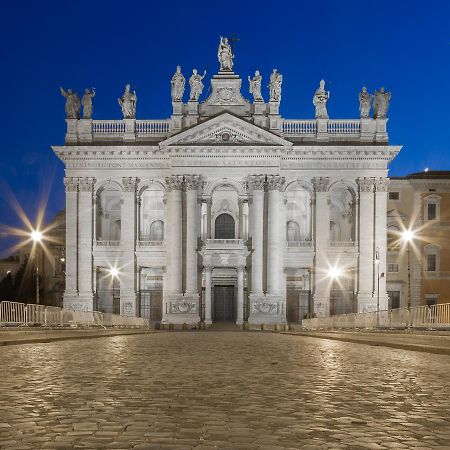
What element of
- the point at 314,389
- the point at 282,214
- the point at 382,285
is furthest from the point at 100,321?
the point at 314,389

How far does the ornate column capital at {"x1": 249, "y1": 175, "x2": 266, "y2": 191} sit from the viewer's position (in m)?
55.9

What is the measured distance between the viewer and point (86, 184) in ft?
190

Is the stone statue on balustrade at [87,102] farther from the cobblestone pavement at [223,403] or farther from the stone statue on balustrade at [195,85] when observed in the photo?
the cobblestone pavement at [223,403]

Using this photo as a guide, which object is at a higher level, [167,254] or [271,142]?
[271,142]

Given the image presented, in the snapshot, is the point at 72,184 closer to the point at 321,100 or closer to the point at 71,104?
the point at 71,104

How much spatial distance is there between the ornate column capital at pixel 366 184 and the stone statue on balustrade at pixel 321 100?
5.93 meters

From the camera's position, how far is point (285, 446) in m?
6.37

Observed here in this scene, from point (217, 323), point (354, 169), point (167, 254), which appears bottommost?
point (217, 323)

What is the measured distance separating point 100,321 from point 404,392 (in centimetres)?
3179

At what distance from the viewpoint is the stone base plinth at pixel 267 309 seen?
181 ft

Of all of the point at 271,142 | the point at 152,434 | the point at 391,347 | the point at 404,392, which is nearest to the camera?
the point at 152,434

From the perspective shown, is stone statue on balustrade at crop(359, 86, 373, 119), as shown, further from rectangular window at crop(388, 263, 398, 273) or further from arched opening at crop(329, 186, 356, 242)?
rectangular window at crop(388, 263, 398, 273)

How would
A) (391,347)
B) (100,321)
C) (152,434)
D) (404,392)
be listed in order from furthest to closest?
(100,321)
(391,347)
(404,392)
(152,434)

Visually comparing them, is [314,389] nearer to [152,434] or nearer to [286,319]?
[152,434]
